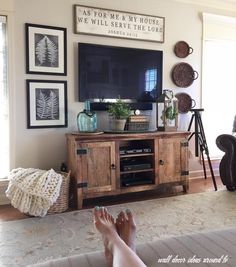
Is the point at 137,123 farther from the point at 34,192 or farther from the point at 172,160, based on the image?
the point at 34,192

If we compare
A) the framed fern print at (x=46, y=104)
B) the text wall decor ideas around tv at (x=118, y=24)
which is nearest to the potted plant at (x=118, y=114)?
the framed fern print at (x=46, y=104)

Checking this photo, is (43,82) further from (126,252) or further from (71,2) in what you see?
(126,252)

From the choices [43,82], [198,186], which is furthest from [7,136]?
[198,186]

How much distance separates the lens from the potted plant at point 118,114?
10.8ft

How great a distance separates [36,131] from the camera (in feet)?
10.7

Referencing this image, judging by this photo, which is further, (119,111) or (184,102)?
(184,102)

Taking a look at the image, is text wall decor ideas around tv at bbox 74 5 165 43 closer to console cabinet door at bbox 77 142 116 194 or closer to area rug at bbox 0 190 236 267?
console cabinet door at bbox 77 142 116 194

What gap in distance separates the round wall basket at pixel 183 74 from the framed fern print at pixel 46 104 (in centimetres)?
153

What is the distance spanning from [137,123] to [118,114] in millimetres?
307

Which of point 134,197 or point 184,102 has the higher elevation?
point 184,102

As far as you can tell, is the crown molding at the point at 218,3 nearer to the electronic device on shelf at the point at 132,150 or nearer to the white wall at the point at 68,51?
the white wall at the point at 68,51

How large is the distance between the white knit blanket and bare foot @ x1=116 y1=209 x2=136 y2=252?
1.48m

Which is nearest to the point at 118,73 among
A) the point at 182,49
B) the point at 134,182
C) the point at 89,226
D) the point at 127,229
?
the point at 182,49

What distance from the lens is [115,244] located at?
112cm
